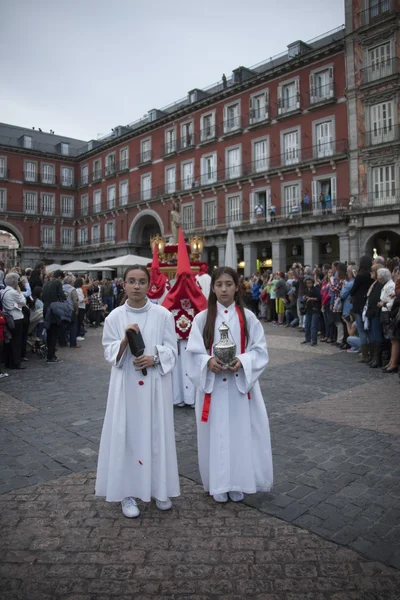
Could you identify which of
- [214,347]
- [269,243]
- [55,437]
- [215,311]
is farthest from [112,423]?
[269,243]

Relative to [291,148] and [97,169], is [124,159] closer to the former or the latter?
[97,169]

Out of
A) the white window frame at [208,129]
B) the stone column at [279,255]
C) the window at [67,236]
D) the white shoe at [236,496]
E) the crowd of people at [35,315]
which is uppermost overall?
the white window frame at [208,129]

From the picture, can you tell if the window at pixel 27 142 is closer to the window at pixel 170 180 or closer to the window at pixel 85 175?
the window at pixel 85 175

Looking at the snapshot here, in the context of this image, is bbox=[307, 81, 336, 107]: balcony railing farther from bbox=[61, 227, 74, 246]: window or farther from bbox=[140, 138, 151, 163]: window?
bbox=[61, 227, 74, 246]: window

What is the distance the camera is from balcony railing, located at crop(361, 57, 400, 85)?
22922 millimetres

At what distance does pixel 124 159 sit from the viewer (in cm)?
4062

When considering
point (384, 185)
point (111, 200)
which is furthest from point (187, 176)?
point (384, 185)

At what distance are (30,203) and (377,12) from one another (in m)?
34.3

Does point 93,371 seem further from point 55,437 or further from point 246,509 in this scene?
point 246,509

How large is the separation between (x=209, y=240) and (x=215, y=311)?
96.2ft

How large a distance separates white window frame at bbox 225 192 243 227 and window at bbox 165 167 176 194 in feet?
19.5

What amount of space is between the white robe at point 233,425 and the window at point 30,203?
45279 mm

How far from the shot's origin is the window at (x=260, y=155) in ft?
97.0

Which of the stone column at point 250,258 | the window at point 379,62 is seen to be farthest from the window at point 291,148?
the stone column at point 250,258
